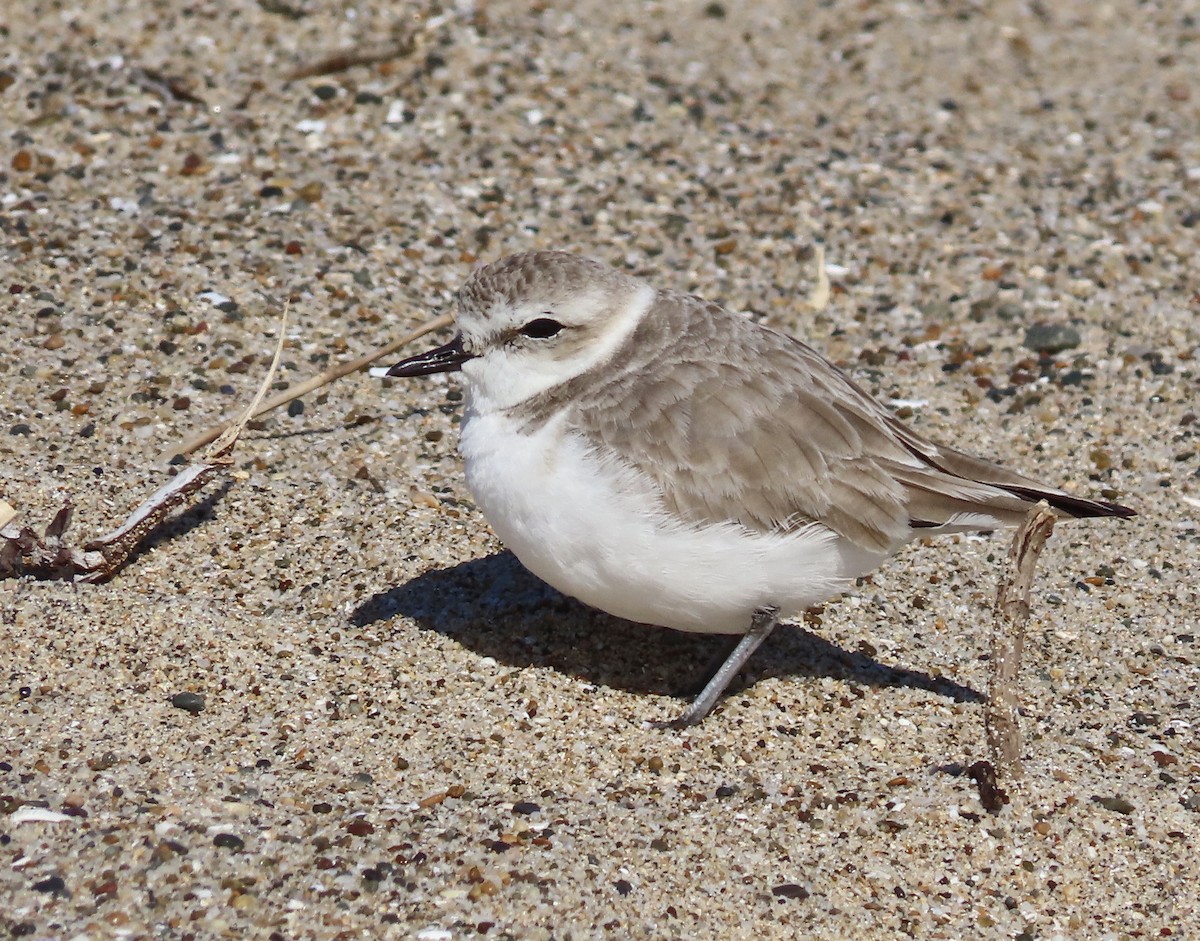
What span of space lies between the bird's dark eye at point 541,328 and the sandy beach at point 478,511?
906 millimetres

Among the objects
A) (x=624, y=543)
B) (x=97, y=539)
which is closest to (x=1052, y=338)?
(x=624, y=543)

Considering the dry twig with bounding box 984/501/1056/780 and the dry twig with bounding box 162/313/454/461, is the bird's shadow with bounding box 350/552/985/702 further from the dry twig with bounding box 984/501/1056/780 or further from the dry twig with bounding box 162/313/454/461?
the dry twig with bounding box 162/313/454/461

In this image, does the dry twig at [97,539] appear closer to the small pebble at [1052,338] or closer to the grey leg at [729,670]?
the grey leg at [729,670]

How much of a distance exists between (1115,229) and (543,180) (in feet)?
8.78

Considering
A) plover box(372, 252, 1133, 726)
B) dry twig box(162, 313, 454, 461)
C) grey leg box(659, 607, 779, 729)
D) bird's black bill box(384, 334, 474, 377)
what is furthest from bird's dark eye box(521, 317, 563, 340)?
grey leg box(659, 607, 779, 729)

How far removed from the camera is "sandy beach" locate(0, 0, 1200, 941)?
12.5ft

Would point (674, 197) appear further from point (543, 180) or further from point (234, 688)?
point (234, 688)

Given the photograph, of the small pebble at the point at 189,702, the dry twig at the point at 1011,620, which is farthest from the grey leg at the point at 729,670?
the small pebble at the point at 189,702

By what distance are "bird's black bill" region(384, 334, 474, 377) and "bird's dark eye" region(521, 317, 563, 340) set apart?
0.19 meters

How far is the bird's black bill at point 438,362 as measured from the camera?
180 inches

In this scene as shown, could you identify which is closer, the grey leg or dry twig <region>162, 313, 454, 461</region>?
the grey leg

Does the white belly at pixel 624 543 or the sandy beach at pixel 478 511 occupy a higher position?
the white belly at pixel 624 543

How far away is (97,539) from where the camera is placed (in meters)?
4.71

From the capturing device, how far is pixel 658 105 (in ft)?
25.6
